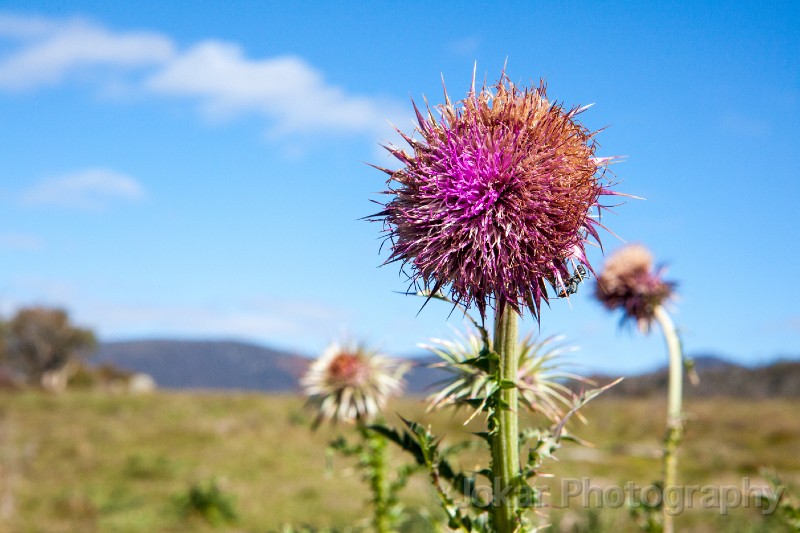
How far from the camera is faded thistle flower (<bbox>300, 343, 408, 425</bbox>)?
6988 millimetres

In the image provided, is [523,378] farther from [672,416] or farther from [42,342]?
[42,342]

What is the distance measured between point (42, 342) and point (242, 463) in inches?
2322

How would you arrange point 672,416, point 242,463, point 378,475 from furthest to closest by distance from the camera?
point 242,463, point 378,475, point 672,416

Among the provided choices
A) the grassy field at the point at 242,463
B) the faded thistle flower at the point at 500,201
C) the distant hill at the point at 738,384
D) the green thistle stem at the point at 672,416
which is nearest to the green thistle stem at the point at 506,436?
the faded thistle flower at the point at 500,201

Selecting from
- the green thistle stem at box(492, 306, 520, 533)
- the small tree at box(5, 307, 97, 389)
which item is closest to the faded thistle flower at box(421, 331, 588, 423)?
the green thistle stem at box(492, 306, 520, 533)

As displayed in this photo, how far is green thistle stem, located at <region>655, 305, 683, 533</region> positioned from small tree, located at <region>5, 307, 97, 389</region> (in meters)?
80.3

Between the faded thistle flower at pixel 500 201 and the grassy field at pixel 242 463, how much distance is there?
3.80 metres

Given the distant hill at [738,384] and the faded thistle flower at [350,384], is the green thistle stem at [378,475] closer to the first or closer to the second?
the faded thistle flower at [350,384]

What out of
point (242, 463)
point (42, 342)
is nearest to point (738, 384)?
point (242, 463)

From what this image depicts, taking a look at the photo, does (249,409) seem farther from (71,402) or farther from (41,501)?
(41,501)

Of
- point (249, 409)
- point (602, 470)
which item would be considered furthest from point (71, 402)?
point (602, 470)

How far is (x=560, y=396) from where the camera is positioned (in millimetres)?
3686

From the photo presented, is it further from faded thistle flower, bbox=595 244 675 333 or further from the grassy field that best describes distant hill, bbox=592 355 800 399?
faded thistle flower, bbox=595 244 675 333

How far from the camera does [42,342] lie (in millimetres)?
76125
